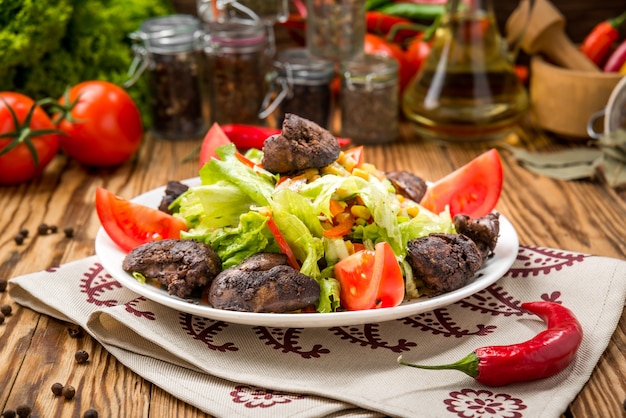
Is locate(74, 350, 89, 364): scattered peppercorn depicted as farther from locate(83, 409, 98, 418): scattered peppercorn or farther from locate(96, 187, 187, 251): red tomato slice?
locate(96, 187, 187, 251): red tomato slice

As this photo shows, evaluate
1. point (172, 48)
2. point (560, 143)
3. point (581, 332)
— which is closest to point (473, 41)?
point (560, 143)

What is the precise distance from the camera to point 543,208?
364cm

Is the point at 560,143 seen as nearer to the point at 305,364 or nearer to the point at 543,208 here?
the point at 543,208

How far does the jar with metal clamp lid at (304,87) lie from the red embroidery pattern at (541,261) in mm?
1745

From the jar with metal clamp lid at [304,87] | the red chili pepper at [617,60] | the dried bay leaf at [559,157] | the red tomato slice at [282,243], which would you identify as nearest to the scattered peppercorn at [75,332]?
the red tomato slice at [282,243]

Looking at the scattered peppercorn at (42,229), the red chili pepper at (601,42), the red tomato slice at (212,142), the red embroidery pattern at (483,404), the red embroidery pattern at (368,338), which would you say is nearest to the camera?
the red embroidery pattern at (483,404)

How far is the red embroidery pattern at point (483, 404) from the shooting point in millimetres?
1994

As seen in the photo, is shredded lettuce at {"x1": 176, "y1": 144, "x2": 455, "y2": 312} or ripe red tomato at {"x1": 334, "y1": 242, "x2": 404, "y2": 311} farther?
shredded lettuce at {"x1": 176, "y1": 144, "x2": 455, "y2": 312}

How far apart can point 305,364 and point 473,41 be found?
2.48m

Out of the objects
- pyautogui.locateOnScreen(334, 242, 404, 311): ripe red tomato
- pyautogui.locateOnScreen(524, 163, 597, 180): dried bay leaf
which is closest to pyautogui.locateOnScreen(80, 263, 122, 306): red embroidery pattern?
pyautogui.locateOnScreen(334, 242, 404, 311): ripe red tomato

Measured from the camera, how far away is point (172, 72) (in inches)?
171

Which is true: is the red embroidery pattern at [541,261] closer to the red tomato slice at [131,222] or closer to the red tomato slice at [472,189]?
the red tomato slice at [472,189]

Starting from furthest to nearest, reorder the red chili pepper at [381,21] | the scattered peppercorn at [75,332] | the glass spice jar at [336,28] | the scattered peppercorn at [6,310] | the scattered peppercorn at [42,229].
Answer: the red chili pepper at [381,21] < the glass spice jar at [336,28] < the scattered peppercorn at [42,229] < the scattered peppercorn at [6,310] < the scattered peppercorn at [75,332]

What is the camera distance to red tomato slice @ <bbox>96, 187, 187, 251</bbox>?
104 inches
